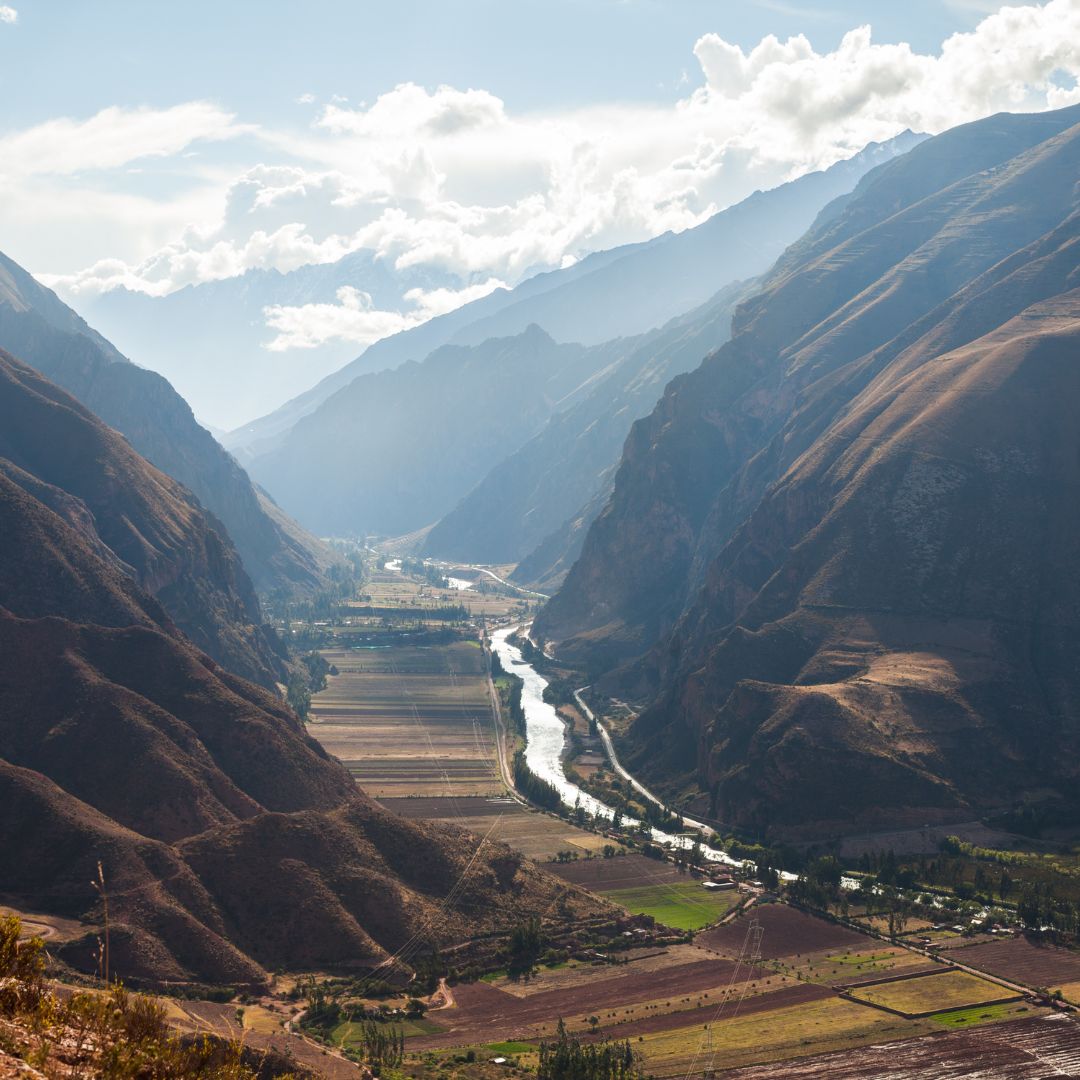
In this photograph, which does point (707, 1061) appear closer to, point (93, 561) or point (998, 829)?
point (998, 829)

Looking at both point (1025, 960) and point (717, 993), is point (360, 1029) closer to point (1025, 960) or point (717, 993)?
point (717, 993)

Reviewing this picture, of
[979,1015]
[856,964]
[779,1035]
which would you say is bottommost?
[856,964]

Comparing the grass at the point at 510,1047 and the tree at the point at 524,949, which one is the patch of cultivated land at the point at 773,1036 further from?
the tree at the point at 524,949

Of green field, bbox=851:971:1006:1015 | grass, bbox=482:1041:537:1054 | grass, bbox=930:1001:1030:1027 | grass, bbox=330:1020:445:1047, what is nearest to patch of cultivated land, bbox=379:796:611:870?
green field, bbox=851:971:1006:1015

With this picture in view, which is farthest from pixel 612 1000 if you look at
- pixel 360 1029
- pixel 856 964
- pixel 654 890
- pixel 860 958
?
pixel 654 890

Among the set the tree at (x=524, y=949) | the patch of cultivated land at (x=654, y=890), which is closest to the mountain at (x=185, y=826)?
the tree at (x=524, y=949)

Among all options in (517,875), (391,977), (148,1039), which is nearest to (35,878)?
(391,977)

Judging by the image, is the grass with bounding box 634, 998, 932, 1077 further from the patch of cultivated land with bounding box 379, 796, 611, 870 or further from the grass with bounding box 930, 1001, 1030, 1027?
the patch of cultivated land with bounding box 379, 796, 611, 870
